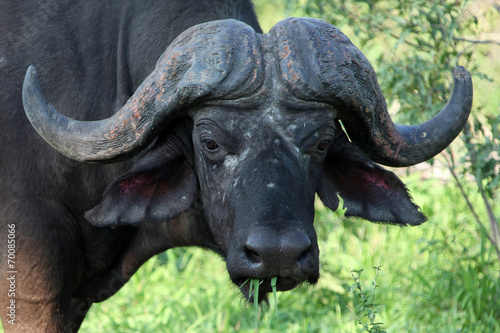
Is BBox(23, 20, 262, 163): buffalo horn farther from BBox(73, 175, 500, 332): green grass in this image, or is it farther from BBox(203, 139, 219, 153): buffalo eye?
BBox(73, 175, 500, 332): green grass

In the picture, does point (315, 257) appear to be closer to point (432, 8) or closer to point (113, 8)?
point (113, 8)

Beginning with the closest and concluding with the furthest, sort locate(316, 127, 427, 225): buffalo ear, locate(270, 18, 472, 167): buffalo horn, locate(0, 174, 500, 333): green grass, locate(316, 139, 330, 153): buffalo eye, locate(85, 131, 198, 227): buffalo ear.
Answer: locate(270, 18, 472, 167): buffalo horn
locate(316, 139, 330, 153): buffalo eye
locate(85, 131, 198, 227): buffalo ear
locate(316, 127, 427, 225): buffalo ear
locate(0, 174, 500, 333): green grass

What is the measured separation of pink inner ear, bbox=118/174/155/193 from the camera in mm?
3301

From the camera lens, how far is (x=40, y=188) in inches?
134

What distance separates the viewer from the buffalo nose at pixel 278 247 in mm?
2693

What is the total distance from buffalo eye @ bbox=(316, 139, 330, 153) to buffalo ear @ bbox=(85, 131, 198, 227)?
0.61 metres

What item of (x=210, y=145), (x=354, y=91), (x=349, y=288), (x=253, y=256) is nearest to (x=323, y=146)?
(x=354, y=91)

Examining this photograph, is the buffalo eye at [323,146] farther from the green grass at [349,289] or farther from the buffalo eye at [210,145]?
the green grass at [349,289]

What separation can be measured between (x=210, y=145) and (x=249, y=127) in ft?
0.68

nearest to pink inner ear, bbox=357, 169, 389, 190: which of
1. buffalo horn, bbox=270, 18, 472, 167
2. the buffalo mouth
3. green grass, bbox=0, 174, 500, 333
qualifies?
buffalo horn, bbox=270, 18, 472, 167

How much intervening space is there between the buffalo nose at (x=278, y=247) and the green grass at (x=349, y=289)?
1.45m

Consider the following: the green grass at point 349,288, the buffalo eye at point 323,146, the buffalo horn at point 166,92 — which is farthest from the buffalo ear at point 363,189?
the buffalo horn at point 166,92

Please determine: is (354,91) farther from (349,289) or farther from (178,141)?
(349,289)

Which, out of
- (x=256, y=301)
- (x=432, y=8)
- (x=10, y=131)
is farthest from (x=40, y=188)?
(x=432, y=8)
